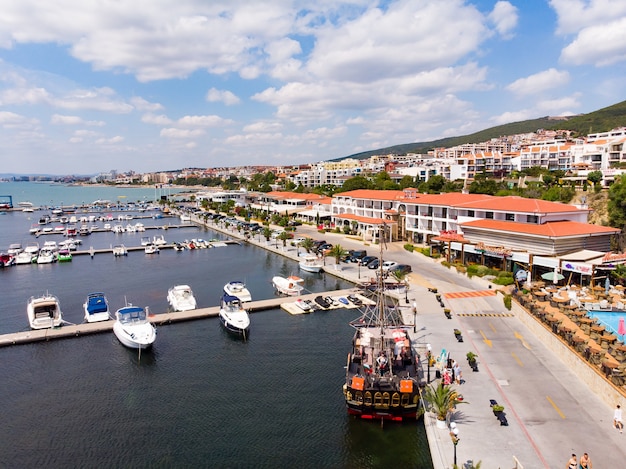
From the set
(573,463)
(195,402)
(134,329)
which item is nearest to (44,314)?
(134,329)

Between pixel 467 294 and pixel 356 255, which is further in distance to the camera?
pixel 356 255

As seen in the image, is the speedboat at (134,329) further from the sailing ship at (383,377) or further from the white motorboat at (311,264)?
→ the white motorboat at (311,264)

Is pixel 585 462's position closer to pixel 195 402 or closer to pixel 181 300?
pixel 195 402

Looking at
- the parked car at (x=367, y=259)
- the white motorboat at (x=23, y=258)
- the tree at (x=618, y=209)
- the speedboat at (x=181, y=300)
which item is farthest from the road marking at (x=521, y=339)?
the white motorboat at (x=23, y=258)

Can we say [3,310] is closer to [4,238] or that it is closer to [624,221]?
[4,238]

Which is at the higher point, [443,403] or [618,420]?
[443,403]

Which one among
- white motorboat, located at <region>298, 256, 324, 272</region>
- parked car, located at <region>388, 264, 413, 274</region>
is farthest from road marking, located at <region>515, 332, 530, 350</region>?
white motorboat, located at <region>298, 256, 324, 272</region>
